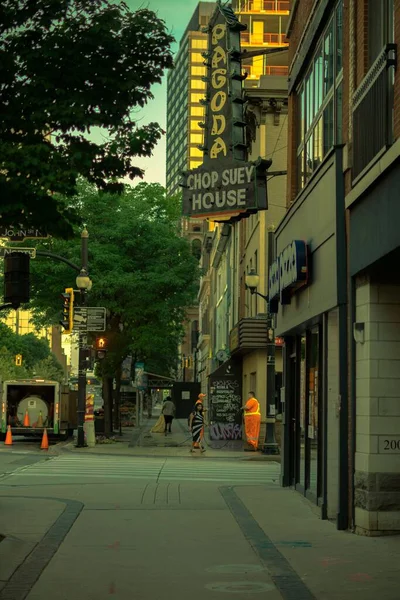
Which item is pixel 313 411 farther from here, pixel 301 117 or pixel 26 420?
pixel 26 420

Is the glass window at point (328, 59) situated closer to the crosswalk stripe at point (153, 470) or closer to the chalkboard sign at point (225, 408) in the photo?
the crosswalk stripe at point (153, 470)

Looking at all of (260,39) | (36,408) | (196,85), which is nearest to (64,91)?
(36,408)

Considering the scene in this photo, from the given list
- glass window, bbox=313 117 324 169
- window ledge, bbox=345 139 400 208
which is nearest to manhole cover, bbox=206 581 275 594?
window ledge, bbox=345 139 400 208

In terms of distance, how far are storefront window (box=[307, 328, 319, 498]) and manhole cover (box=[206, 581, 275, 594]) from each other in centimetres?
674

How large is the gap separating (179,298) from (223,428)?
10.4 meters

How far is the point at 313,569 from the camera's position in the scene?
9.99 meters

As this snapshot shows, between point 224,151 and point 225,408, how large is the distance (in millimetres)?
19263

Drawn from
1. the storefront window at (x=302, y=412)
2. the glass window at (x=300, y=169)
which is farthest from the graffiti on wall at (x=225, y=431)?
the storefront window at (x=302, y=412)

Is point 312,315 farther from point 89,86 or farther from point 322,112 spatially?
point 89,86

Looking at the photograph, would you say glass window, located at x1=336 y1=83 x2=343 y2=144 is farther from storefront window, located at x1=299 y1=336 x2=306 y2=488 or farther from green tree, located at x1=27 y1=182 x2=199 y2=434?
green tree, located at x1=27 y1=182 x2=199 y2=434

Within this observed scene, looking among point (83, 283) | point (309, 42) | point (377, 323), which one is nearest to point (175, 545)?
point (377, 323)

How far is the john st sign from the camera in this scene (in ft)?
52.5

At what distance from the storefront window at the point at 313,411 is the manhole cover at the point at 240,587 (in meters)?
6.74

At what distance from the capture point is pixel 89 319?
34.3m
